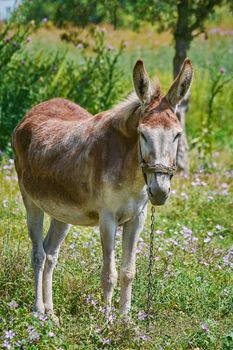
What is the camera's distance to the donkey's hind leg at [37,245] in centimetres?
629

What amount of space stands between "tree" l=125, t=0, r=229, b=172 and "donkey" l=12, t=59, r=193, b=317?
4.71 meters

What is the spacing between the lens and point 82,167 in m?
5.78

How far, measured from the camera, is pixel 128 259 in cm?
581

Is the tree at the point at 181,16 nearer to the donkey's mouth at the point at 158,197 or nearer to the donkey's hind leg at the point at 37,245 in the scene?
the donkey's hind leg at the point at 37,245

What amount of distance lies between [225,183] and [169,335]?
17.5ft

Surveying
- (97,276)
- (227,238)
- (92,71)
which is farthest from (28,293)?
(92,71)

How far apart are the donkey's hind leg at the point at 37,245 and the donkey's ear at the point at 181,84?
6.11 feet

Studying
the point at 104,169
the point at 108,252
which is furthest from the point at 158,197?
the point at 108,252

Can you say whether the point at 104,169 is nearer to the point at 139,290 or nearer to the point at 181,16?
the point at 139,290

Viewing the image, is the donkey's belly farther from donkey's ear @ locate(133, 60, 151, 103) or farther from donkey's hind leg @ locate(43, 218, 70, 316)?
donkey's ear @ locate(133, 60, 151, 103)

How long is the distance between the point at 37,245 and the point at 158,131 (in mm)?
1949

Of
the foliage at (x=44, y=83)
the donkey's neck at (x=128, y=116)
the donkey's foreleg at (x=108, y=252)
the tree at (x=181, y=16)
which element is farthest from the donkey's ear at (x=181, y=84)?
the foliage at (x=44, y=83)

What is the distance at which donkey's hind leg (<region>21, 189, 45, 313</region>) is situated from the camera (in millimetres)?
6289

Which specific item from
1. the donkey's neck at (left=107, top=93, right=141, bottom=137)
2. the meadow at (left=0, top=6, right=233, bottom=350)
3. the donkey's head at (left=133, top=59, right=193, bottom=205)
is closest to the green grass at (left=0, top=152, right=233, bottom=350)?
the meadow at (left=0, top=6, right=233, bottom=350)
